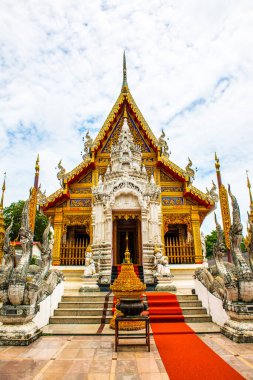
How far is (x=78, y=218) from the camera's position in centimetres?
1033

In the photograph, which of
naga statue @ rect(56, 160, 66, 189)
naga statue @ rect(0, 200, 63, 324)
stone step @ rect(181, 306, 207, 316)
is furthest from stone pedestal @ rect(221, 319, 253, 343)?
naga statue @ rect(56, 160, 66, 189)

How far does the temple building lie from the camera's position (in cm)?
933

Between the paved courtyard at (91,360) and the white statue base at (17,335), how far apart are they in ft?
0.41

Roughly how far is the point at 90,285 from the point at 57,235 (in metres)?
3.22

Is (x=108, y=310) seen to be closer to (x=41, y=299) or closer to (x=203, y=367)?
(x=41, y=299)

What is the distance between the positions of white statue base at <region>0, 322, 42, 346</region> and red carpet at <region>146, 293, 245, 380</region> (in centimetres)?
194

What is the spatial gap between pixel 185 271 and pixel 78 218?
4590mm

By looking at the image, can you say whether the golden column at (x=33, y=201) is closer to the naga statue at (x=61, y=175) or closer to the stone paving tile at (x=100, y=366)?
the naga statue at (x=61, y=175)

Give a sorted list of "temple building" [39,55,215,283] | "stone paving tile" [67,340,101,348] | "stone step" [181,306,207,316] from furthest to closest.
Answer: "temple building" [39,55,215,283] → "stone step" [181,306,207,316] → "stone paving tile" [67,340,101,348]

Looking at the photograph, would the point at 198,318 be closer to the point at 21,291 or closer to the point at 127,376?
the point at 127,376

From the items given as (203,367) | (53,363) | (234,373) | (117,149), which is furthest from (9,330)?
(117,149)

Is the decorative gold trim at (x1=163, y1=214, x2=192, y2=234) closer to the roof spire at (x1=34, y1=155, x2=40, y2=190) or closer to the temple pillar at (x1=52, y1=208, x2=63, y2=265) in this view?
the temple pillar at (x1=52, y1=208, x2=63, y2=265)

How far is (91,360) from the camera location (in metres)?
3.12

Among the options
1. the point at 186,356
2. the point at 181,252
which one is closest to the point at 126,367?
the point at 186,356
